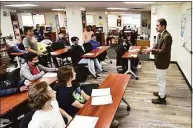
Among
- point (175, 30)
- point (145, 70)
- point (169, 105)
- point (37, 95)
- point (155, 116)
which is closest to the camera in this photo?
point (37, 95)

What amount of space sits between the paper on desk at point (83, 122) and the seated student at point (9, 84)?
109cm

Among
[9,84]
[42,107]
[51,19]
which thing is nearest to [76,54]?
[9,84]

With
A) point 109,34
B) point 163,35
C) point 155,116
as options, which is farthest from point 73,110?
point 109,34

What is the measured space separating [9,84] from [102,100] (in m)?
1.38

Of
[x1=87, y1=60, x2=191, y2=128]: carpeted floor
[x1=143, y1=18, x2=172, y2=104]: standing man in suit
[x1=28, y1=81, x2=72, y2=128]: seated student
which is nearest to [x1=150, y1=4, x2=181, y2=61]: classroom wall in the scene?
[x1=87, y1=60, x2=191, y2=128]: carpeted floor

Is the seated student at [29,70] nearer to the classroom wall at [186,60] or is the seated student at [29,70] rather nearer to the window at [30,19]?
the classroom wall at [186,60]

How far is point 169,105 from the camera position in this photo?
354 cm

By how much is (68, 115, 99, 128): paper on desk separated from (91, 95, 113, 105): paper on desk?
33cm

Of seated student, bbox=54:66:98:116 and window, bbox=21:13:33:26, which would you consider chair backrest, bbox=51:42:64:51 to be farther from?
window, bbox=21:13:33:26

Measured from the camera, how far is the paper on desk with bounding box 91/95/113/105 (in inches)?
85.9

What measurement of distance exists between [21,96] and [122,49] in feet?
11.9

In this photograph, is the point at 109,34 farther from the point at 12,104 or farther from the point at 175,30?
the point at 12,104

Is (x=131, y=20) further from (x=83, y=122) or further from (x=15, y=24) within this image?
(x=83, y=122)

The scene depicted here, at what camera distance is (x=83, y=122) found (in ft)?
5.82
